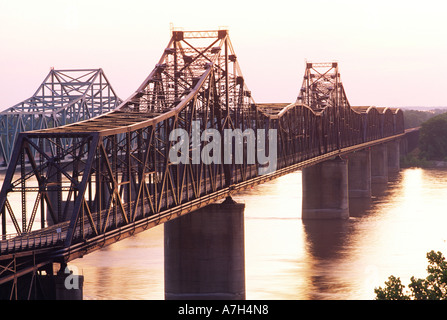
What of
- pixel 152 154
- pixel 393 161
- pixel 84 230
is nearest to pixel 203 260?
pixel 152 154

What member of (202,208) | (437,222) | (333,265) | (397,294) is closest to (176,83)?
(202,208)

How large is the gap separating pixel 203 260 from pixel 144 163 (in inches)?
451

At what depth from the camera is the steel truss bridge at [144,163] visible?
126ft

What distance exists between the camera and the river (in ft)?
203

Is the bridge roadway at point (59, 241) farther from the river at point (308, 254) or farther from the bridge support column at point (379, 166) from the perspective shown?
the bridge support column at point (379, 166)

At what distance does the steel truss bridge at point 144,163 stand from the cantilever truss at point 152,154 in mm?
75

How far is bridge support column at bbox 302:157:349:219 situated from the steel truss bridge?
93.7 inches

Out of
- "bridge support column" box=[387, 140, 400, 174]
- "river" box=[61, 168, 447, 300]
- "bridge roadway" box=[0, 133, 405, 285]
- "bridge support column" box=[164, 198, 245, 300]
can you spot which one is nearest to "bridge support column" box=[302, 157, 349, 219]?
"river" box=[61, 168, 447, 300]

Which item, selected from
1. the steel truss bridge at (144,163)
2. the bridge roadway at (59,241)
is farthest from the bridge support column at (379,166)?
the bridge roadway at (59,241)

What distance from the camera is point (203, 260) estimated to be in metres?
56.4

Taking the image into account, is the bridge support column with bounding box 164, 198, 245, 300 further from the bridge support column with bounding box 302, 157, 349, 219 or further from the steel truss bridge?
the bridge support column with bounding box 302, 157, 349, 219

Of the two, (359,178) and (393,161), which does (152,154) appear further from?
(393,161)
